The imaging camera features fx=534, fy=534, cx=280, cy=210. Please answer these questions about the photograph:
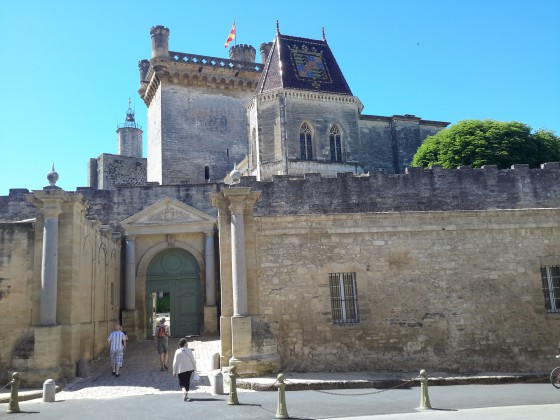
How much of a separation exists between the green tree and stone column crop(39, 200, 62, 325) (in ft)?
63.5

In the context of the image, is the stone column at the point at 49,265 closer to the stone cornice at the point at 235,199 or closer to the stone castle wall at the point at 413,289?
the stone cornice at the point at 235,199

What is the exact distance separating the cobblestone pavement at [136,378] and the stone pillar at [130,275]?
283 cm

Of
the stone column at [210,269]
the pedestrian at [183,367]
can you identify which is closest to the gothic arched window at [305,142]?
the stone column at [210,269]

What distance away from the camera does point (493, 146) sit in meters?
26.5

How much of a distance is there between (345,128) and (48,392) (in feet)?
74.6

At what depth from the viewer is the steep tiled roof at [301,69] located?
2928 centimetres

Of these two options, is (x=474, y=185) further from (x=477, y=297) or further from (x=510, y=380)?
(x=510, y=380)

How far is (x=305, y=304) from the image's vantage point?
12.3m

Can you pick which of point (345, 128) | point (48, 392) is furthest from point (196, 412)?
point (345, 128)

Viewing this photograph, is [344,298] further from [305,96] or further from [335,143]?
[305,96]

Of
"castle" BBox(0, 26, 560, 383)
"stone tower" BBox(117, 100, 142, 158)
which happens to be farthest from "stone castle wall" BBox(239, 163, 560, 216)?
"stone tower" BBox(117, 100, 142, 158)

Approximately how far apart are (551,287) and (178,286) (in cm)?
1255

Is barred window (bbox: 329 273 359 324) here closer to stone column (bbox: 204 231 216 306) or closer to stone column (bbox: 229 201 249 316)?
stone column (bbox: 229 201 249 316)

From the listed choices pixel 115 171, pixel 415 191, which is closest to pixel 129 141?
pixel 115 171
